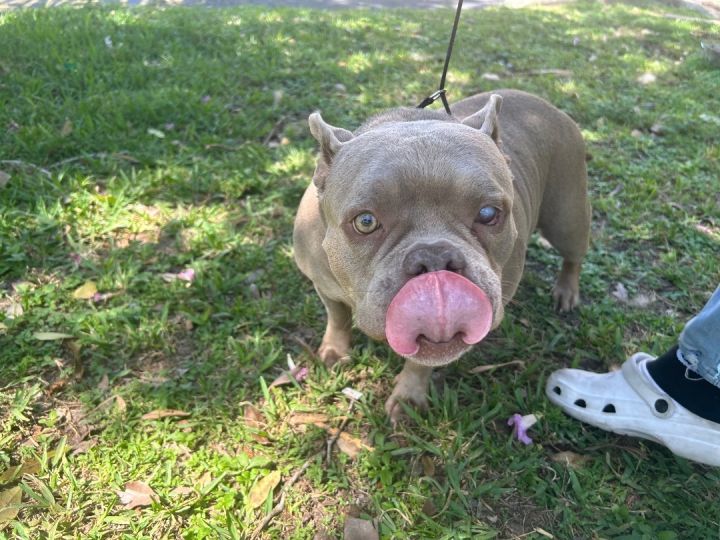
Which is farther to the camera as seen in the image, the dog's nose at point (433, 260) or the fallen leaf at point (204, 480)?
the fallen leaf at point (204, 480)

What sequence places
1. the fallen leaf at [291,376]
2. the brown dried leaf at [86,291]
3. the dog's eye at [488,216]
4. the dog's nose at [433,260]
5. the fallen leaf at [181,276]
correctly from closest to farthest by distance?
the dog's nose at [433,260] → the dog's eye at [488,216] → the fallen leaf at [291,376] → the brown dried leaf at [86,291] → the fallen leaf at [181,276]

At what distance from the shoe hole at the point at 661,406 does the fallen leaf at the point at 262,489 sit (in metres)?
1.89

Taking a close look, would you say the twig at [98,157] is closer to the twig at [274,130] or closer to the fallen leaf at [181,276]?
the twig at [274,130]

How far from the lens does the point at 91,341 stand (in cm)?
310

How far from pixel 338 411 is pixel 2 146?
11.7ft

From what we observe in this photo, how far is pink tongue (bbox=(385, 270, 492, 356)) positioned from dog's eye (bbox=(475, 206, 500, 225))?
435mm

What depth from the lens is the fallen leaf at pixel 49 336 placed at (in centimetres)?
307

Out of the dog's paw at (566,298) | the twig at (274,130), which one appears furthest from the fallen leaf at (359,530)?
the twig at (274,130)

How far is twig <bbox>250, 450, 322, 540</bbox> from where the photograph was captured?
93.9 inches

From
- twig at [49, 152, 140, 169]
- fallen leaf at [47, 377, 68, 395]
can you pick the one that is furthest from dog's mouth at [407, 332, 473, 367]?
twig at [49, 152, 140, 169]

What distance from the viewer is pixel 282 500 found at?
251 centimetres

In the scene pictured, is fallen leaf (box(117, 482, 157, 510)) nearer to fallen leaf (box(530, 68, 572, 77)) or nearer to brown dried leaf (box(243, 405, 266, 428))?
brown dried leaf (box(243, 405, 266, 428))

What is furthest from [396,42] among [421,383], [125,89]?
[421,383]

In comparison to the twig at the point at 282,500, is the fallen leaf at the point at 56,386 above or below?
above
